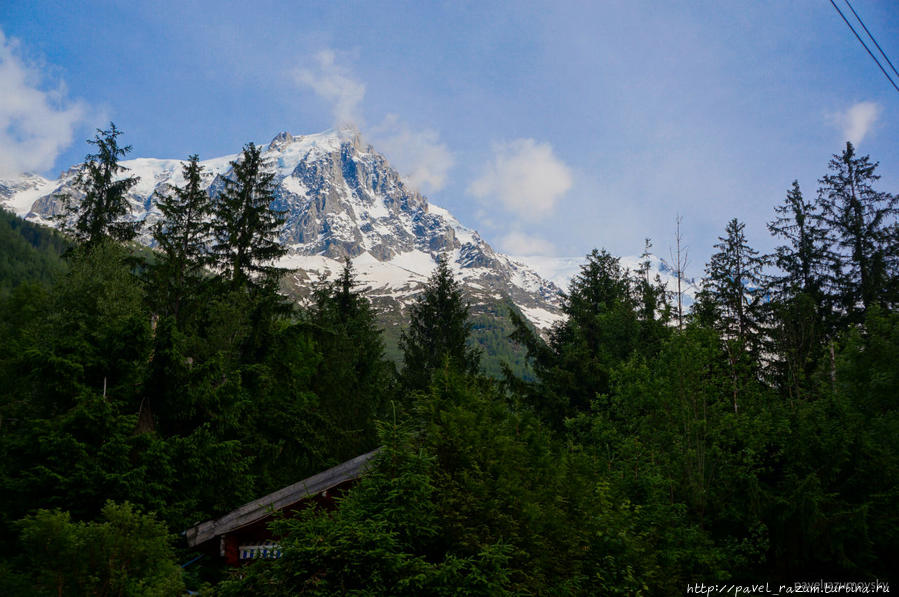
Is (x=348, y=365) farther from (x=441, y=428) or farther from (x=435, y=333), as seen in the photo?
(x=441, y=428)

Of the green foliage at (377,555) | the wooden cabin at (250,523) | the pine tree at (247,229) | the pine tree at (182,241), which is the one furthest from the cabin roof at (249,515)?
the pine tree at (182,241)

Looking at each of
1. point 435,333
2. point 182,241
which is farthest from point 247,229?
point 435,333

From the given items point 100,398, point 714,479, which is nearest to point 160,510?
point 100,398

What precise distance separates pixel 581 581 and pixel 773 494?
21.2 ft

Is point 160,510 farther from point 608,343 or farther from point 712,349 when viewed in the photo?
point 608,343

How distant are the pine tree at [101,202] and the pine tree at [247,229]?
589 cm

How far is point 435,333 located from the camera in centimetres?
3111

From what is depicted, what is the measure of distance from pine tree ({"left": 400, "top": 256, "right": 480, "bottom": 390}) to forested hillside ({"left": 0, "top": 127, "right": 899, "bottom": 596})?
181mm

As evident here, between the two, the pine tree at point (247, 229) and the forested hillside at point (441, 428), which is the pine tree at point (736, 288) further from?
the pine tree at point (247, 229)

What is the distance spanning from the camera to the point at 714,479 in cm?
1241

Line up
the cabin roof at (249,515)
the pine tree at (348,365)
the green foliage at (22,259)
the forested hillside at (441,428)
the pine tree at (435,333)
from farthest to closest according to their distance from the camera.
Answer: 1. the green foliage at (22,259)
2. the pine tree at (435,333)
3. the pine tree at (348,365)
4. the cabin roof at (249,515)
5. the forested hillside at (441,428)

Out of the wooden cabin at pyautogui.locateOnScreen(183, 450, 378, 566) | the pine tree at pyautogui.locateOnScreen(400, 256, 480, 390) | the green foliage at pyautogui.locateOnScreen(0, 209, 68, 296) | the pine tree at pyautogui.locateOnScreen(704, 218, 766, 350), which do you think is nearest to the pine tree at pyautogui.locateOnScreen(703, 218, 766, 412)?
the pine tree at pyautogui.locateOnScreen(704, 218, 766, 350)

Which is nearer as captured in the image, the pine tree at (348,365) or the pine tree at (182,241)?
the pine tree at (182,241)

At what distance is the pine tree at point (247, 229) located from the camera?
2286 cm
